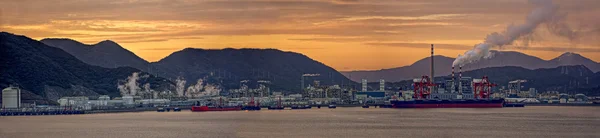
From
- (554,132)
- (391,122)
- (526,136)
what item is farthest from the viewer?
(391,122)

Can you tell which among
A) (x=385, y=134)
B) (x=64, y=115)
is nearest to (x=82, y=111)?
(x=64, y=115)

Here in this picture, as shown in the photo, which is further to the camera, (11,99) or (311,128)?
(11,99)

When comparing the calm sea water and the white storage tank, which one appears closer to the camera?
the calm sea water

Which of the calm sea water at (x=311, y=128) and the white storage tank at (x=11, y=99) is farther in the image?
the white storage tank at (x=11, y=99)

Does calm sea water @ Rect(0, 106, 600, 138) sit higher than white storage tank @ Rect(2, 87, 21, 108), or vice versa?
white storage tank @ Rect(2, 87, 21, 108)

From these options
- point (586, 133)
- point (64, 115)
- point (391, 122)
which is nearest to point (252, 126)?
point (391, 122)

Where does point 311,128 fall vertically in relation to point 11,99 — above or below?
below

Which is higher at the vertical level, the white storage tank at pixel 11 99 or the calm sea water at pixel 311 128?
the white storage tank at pixel 11 99

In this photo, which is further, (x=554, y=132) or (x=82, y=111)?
(x=82, y=111)

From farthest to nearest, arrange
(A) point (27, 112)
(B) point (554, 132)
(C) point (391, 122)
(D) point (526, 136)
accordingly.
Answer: (A) point (27, 112) → (C) point (391, 122) → (B) point (554, 132) → (D) point (526, 136)

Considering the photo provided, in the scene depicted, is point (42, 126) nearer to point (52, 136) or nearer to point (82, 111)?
point (52, 136)
